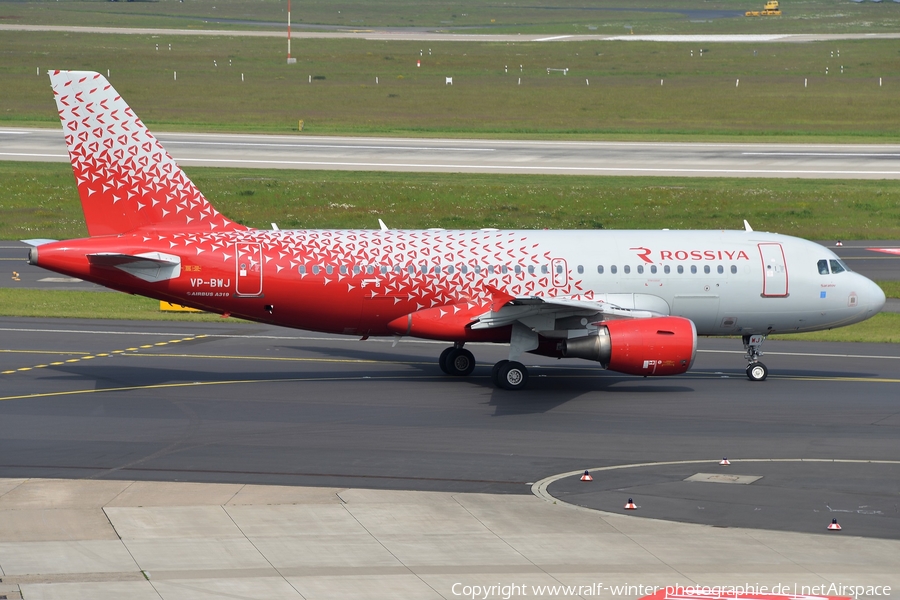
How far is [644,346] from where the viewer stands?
31.7m

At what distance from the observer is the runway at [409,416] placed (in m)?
24.8

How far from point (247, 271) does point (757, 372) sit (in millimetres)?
15711

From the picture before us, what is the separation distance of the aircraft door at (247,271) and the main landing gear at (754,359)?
1511 centimetres

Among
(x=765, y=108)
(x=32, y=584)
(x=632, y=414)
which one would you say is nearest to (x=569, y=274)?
(x=632, y=414)

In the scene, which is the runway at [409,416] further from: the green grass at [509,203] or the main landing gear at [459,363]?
the green grass at [509,203]

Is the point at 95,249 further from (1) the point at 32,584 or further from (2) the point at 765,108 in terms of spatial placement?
(2) the point at 765,108

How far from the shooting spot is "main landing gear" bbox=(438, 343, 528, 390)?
110 ft

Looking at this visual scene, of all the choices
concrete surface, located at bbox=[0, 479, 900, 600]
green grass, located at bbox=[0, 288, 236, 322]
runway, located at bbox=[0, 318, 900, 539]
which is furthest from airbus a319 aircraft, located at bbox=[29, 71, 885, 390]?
green grass, located at bbox=[0, 288, 236, 322]

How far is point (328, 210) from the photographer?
68125 millimetres

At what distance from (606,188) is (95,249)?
4395 cm

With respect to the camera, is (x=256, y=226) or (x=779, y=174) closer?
(x=256, y=226)

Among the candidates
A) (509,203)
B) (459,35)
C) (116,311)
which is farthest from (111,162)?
(459,35)

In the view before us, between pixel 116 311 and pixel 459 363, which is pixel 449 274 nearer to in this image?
pixel 459 363

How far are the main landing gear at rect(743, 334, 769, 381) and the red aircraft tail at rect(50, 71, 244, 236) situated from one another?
17.3 m
